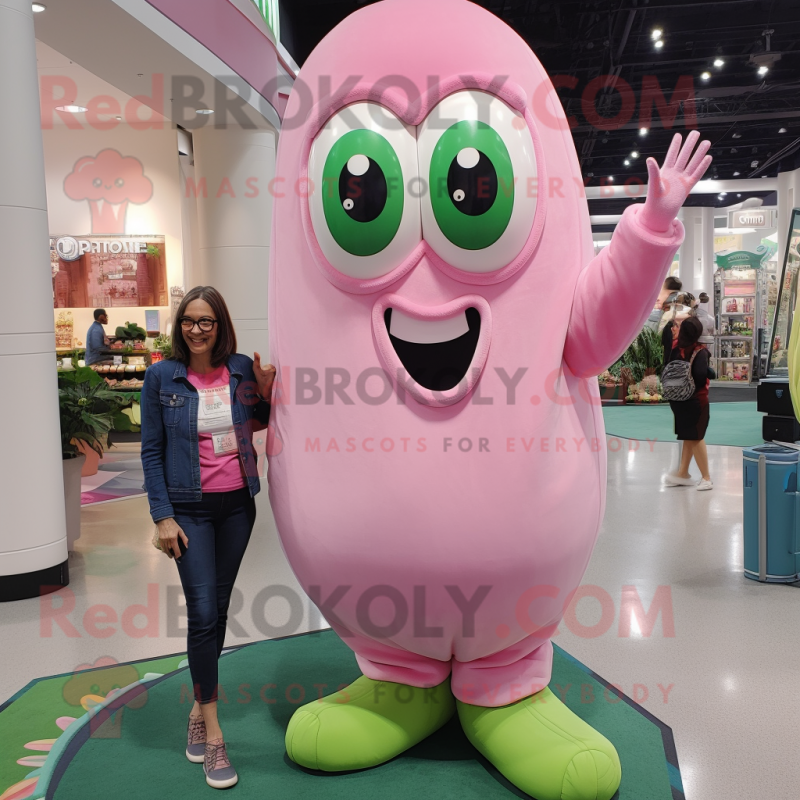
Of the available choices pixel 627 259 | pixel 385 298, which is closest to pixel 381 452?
pixel 385 298

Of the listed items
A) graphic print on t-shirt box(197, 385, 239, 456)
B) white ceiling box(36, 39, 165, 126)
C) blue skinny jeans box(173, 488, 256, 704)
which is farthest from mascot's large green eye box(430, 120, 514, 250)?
white ceiling box(36, 39, 165, 126)

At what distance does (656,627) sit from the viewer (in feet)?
12.1

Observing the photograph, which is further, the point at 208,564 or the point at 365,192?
the point at 208,564

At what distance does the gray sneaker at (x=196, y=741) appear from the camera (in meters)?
2.53

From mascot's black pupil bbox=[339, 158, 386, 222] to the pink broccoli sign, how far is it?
8.86m

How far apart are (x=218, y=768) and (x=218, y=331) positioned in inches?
50.6

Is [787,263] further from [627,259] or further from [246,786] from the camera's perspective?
[246,786]

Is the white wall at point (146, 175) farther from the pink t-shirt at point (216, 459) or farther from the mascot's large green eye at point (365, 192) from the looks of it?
the mascot's large green eye at point (365, 192)

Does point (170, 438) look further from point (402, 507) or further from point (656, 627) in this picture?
point (656, 627)

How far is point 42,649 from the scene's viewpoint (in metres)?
3.54

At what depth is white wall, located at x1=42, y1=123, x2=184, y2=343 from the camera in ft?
33.1

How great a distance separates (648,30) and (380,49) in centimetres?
893

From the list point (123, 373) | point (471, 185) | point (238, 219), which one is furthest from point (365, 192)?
point (123, 373)

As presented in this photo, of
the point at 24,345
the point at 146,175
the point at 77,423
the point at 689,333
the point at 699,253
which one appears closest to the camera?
the point at 24,345
